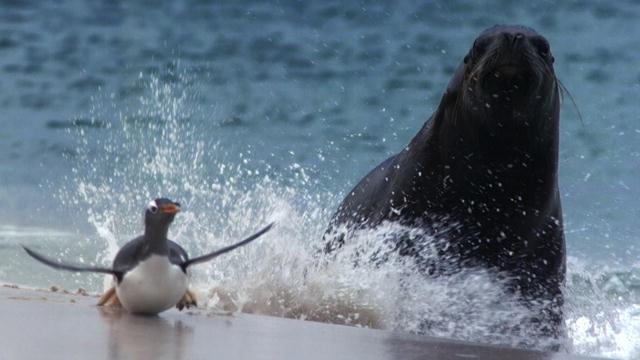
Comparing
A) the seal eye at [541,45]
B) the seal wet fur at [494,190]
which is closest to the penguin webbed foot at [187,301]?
the seal wet fur at [494,190]

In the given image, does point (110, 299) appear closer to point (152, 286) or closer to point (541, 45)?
point (152, 286)

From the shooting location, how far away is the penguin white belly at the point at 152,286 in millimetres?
4531

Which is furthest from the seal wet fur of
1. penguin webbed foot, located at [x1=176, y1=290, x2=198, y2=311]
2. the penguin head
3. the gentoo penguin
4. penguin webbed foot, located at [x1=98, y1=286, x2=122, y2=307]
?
the penguin head

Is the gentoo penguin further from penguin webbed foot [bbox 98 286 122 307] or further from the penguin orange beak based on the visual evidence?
penguin webbed foot [bbox 98 286 122 307]

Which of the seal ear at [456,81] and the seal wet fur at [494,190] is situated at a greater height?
the seal ear at [456,81]

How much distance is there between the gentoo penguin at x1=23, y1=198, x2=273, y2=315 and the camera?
177 inches

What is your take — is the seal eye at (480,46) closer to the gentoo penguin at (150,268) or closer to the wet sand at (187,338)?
the wet sand at (187,338)

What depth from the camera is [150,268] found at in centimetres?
454

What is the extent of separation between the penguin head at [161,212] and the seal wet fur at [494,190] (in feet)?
6.99

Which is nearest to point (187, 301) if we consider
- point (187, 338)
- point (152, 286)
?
point (152, 286)

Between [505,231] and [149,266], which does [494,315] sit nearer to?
→ [505,231]

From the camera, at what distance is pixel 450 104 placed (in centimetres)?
649

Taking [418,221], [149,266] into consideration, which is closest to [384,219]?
[418,221]

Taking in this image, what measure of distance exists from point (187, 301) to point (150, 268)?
59cm
